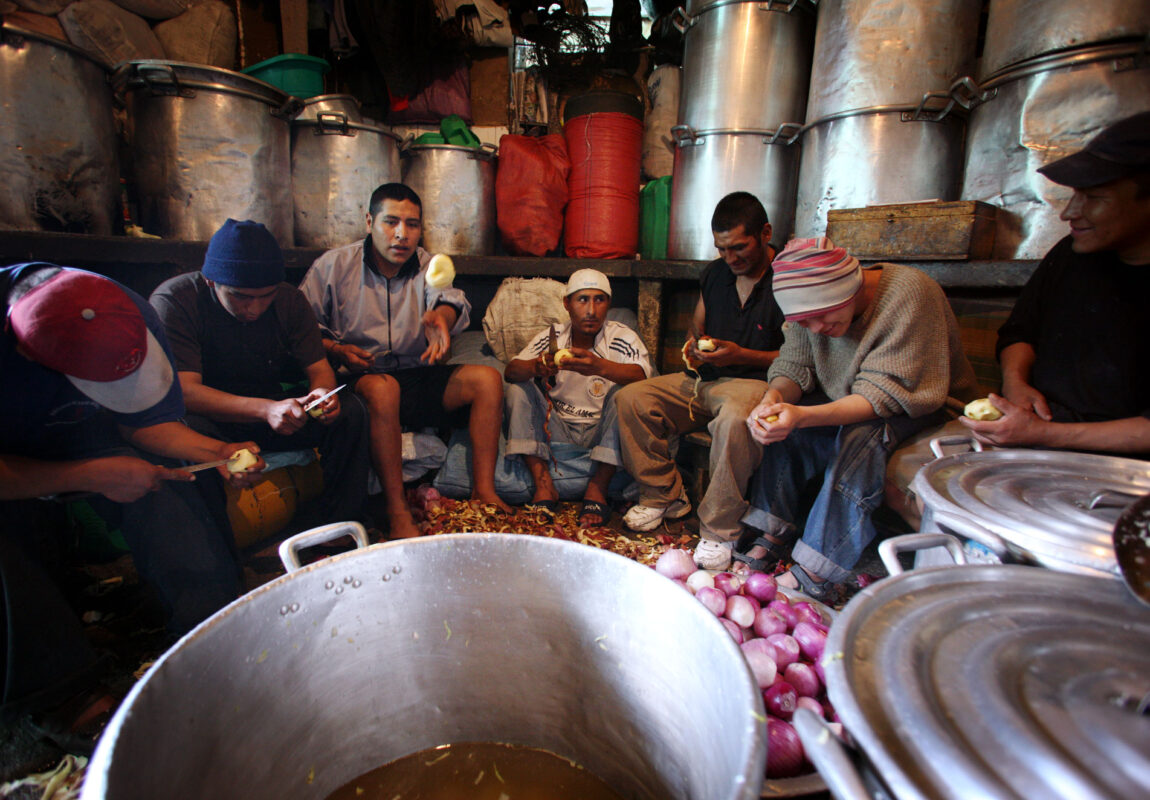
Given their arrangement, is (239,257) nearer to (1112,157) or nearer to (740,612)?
(740,612)

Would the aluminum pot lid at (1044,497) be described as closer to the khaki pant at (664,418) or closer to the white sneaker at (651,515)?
the khaki pant at (664,418)

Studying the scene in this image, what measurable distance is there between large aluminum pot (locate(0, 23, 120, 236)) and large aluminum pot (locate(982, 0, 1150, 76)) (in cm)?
463

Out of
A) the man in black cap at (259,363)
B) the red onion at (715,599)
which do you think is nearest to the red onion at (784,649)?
the red onion at (715,599)

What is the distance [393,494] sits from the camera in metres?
3.06

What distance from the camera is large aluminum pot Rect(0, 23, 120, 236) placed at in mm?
2521

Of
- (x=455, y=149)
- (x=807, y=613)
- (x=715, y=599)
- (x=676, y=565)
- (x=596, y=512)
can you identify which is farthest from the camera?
(x=455, y=149)

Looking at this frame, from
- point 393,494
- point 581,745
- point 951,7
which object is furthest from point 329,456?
point 951,7

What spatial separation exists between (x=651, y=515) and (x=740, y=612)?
1.38 meters

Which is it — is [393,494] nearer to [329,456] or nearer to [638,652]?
[329,456]

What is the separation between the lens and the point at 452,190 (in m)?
4.20

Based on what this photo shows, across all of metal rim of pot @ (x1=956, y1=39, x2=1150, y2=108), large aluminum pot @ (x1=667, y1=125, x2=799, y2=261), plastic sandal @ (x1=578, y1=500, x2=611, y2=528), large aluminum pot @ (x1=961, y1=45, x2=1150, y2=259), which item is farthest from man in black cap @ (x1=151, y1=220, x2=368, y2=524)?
metal rim of pot @ (x1=956, y1=39, x2=1150, y2=108)

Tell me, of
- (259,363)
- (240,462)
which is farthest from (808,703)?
(259,363)

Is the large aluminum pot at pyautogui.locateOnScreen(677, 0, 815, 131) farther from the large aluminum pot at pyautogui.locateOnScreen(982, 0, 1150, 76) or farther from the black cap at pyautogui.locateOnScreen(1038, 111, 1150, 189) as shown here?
the black cap at pyautogui.locateOnScreen(1038, 111, 1150, 189)

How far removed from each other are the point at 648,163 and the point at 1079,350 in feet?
12.0
